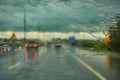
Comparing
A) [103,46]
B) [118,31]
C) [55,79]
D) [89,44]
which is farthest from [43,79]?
[89,44]

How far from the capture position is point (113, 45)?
58094mm

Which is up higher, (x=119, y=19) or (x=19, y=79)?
(x=119, y=19)

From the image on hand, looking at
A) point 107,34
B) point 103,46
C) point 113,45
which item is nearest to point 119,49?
point 113,45

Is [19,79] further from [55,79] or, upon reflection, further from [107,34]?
[107,34]

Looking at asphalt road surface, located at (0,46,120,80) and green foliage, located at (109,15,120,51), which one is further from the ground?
green foliage, located at (109,15,120,51)

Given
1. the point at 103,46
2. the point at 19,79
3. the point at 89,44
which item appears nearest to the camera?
the point at 19,79

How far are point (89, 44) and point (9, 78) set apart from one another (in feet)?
269

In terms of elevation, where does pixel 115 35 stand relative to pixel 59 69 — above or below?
above

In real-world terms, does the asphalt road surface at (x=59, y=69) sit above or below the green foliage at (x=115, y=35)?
below

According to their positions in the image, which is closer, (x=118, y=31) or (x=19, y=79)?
(x=19, y=79)

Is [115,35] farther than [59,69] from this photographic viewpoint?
Yes

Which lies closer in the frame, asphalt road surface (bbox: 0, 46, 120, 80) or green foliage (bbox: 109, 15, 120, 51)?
asphalt road surface (bbox: 0, 46, 120, 80)

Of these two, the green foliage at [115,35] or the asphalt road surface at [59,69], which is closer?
the asphalt road surface at [59,69]

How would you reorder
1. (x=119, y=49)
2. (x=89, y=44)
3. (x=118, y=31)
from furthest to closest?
(x=89, y=44), (x=118, y=31), (x=119, y=49)
